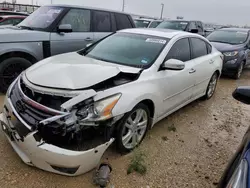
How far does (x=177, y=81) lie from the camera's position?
3.65 metres

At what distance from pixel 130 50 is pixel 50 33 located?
2161mm

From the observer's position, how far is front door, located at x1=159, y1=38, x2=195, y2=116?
3.41m

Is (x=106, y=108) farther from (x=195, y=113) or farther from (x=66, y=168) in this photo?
(x=195, y=113)

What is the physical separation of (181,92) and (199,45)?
1.31 meters

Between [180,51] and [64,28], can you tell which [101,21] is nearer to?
[64,28]

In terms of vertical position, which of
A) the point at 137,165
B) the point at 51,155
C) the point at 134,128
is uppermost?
the point at 51,155

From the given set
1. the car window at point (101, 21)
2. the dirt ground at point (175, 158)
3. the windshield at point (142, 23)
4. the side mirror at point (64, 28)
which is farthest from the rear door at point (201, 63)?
the windshield at point (142, 23)

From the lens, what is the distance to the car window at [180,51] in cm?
362

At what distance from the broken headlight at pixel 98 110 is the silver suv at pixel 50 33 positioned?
8.94ft

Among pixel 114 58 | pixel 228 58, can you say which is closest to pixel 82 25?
pixel 114 58

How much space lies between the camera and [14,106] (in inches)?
102

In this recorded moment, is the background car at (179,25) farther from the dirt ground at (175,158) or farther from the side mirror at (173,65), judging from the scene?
the side mirror at (173,65)

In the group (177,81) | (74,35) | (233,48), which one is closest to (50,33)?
(74,35)

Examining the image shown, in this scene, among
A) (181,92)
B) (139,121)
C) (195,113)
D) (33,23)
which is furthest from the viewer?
(33,23)
